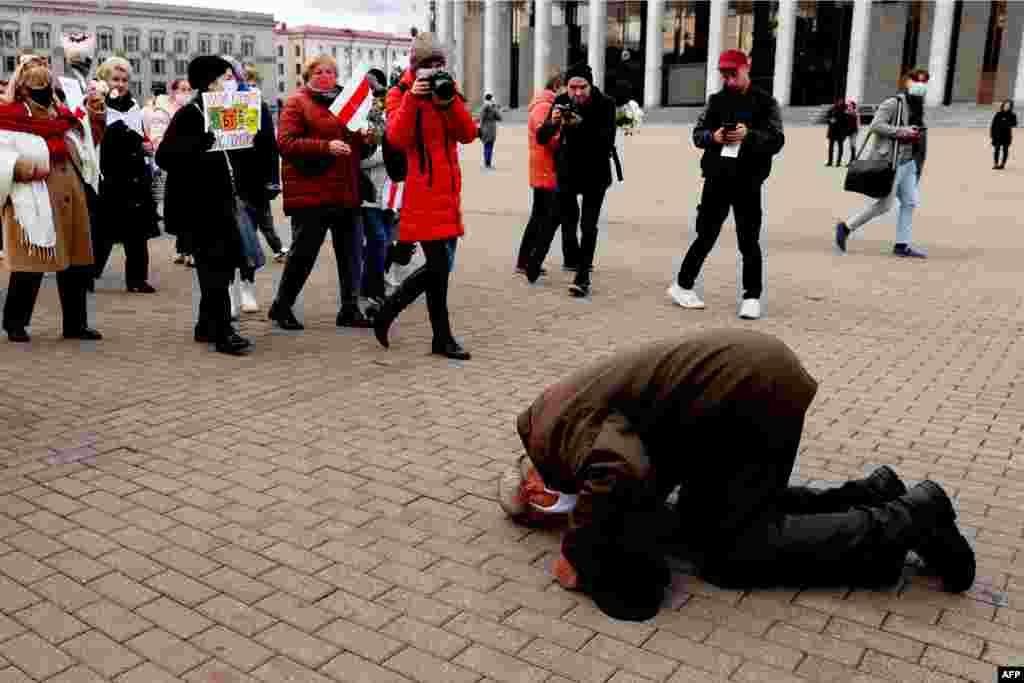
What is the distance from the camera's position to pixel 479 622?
321 cm

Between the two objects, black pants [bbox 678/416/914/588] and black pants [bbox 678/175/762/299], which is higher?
black pants [bbox 678/175/762/299]

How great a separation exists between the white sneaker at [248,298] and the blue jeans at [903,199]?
22.7ft

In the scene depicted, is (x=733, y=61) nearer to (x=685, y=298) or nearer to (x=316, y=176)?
(x=685, y=298)

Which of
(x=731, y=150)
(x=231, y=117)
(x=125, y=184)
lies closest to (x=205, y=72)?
(x=231, y=117)

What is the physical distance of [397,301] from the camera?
→ 6.71 m

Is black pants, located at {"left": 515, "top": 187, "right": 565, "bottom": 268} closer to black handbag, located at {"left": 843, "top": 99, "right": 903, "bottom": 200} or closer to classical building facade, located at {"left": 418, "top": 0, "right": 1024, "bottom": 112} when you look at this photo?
black handbag, located at {"left": 843, "top": 99, "right": 903, "bottom": 200}

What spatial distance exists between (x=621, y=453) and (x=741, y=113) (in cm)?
535

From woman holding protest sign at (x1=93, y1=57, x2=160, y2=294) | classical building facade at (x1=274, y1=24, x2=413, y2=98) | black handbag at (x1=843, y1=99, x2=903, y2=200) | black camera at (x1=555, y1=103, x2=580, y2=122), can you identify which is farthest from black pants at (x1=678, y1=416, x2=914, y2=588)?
classical building facade at (x1=274, y1=24, x2=413, y2=98)

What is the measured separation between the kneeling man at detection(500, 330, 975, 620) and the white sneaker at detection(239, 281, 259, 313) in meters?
5.19

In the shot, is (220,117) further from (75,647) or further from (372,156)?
(75,647)

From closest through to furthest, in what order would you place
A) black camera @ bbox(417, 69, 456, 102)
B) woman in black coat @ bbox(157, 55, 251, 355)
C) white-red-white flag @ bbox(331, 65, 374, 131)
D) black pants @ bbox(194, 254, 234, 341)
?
black camera @ bbox(417, 69, 456, 102) < woman in black coat @ bbox(157, 55, 251, 355) < black pants @ bbox(194, 254, 234, 341) < white-red-white flag @ bbox(331, 65, 374, 131)

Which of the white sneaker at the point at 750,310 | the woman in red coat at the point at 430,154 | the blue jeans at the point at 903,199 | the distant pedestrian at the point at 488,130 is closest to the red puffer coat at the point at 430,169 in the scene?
the woman in red coat at the point at 430,154

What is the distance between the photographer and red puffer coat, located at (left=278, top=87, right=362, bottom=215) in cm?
693

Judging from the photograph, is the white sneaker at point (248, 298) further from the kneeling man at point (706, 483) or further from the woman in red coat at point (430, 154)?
the kneeling man at point (706, 483)
